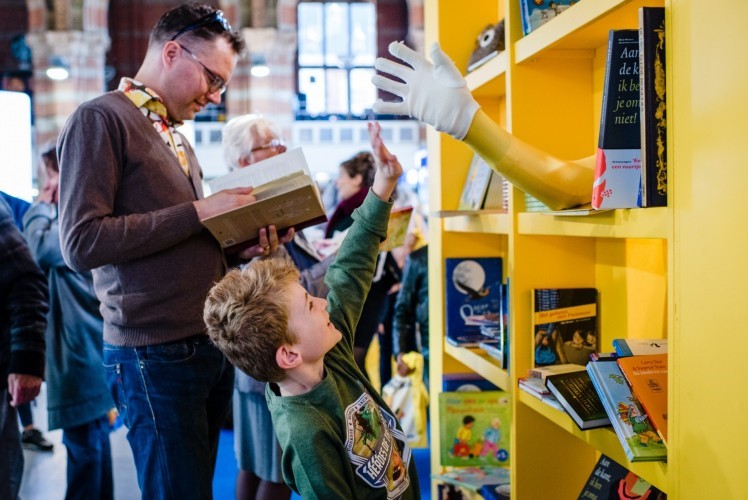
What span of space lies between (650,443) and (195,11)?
4.70ft

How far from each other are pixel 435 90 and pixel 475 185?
0.82 meters

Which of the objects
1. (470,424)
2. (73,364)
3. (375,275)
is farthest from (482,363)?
(73,364)

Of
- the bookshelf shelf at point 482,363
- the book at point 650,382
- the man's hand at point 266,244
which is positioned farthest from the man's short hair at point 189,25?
the book at point 650,382

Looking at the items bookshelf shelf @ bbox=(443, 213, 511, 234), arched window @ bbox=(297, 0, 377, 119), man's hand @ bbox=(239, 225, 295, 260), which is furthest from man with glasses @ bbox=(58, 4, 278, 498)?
arched window @ bbox=(297, 0, 377, 119)

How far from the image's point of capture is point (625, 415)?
131cm

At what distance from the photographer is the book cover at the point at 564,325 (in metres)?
1.74

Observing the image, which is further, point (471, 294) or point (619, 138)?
point (471, 294)

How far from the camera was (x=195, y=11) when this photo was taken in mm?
1841

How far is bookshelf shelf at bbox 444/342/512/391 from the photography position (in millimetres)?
1897

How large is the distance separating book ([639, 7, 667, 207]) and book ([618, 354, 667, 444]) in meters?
0.30

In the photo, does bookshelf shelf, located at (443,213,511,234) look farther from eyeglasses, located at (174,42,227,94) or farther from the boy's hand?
eyeglasses, located at (174,42,227,94)

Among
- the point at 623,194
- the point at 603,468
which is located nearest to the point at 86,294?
the point at 603,468

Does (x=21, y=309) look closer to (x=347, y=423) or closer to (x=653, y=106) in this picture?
(x=347, y=423)

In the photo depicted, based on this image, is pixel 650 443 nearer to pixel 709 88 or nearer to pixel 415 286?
pixel 709 88
